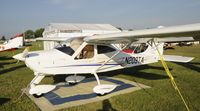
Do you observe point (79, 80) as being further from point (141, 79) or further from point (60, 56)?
point (141, 79)

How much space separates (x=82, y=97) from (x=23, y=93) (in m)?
2.16

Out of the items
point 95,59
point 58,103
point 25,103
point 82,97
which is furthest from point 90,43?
point 25,103

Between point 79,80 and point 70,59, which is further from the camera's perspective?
point 79,80

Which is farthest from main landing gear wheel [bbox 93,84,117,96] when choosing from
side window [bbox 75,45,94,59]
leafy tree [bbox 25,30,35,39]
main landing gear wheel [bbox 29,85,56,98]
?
leafy tree [bbox 25,30,35,39]

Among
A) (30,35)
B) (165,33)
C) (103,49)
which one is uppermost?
(30,35)

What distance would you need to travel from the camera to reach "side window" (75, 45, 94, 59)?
7.49m

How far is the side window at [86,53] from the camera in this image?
7.49 meters

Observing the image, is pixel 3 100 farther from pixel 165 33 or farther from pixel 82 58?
pixel 165 33

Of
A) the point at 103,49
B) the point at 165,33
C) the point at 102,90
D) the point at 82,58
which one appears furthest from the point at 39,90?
the point at 165,33

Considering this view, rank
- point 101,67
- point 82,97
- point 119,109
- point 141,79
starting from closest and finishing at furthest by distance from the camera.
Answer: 1. point 119,109
2. point 82,97
3. point 101,67
4. point 141,79

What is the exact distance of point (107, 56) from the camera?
807 centimetres

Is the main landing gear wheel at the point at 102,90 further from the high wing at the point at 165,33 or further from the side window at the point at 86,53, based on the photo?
the high wing at the point at 165,33

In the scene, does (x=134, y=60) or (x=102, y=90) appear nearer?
(x=102, y=90)

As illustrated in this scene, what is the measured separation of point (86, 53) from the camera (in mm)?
7668
